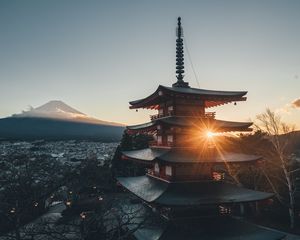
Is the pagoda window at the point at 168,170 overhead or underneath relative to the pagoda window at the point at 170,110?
underneath

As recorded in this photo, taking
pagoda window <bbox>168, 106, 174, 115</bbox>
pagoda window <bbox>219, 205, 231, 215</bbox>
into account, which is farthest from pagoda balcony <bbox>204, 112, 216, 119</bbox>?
pagoda window <bbox>219, 205, 231, 215</bbox>

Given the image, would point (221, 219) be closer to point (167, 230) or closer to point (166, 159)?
point (167, 230)

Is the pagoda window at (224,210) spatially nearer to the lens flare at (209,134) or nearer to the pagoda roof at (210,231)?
the pagoda roof at (210,231)

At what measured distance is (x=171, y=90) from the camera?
616 inches

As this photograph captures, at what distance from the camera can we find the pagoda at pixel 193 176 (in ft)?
47.3

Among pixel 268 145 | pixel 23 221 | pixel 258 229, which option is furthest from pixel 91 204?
pixel 268 145

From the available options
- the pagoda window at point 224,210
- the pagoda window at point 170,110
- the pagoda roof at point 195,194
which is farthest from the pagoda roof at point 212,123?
the pagoda window at point 224,210

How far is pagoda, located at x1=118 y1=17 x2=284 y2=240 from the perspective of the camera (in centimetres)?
1441

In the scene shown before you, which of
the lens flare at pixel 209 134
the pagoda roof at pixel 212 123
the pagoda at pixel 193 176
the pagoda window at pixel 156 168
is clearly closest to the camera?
the pagoda at pixel 193 176

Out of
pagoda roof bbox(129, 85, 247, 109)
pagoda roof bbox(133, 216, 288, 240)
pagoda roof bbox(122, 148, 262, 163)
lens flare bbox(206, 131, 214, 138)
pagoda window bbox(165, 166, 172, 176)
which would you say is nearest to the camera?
pagoda roof bbox(133, 216, 288, 240)

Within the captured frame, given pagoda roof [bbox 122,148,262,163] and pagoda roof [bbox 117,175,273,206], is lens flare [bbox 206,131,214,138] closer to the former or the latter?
pagoda roof [bbox 122,148,262,163]

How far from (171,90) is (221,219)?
7735mm

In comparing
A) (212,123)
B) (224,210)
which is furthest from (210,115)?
(224,210)

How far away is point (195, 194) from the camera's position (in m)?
15.0
